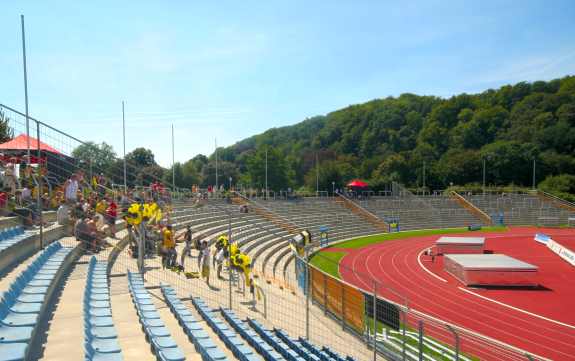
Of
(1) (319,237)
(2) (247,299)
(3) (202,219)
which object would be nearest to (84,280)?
(2) (247,299)

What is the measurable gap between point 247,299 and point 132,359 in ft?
20.5

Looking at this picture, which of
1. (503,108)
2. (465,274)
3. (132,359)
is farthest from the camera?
(503,108)

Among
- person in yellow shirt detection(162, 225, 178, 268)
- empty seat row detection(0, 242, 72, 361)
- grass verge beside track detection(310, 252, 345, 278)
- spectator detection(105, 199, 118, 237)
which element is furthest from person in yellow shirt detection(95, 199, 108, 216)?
grass verge beside track detection(310, 252, 345, 278)

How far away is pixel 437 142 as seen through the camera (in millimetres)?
90562

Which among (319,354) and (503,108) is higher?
(503,108)

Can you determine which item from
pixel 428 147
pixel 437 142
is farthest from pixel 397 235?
pixel 437 142

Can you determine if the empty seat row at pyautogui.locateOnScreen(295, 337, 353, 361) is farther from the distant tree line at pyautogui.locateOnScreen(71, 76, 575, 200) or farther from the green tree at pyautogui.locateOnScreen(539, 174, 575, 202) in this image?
the green tree at pyautogui.locateOnScreen(539, 174, 575, 202)

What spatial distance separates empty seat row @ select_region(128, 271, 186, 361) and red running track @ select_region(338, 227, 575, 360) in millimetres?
3052

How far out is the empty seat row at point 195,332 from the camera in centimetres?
598

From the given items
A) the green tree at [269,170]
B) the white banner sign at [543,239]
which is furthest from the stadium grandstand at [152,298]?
the green tree at [269,170]

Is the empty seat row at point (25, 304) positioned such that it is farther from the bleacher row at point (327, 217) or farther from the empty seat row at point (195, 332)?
the bleacher row at point (327, 217)

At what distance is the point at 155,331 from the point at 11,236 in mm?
5219

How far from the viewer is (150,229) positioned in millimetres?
12531

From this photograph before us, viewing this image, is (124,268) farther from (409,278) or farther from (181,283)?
(409,278)
